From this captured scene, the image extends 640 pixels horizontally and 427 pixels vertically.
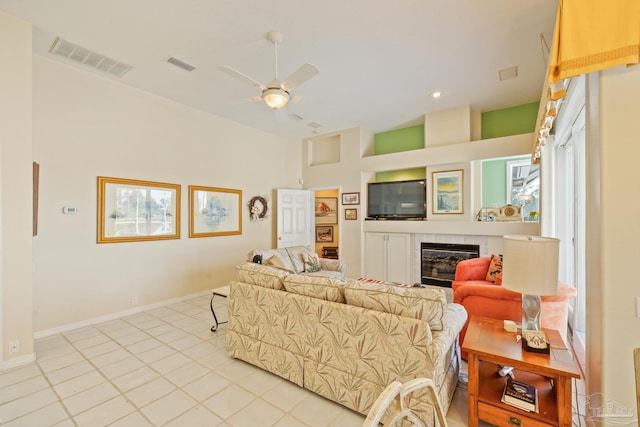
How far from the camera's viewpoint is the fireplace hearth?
4762 millimetres

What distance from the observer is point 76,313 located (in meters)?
3.47

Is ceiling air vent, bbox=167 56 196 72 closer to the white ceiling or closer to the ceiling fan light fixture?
the white ceiling

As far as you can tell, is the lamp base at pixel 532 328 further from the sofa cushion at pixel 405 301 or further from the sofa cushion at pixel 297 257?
the sofa cushion at pixel 297 257

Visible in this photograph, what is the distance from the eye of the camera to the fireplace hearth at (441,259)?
187 inches

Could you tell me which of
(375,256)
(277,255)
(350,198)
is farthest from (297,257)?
(350,198)

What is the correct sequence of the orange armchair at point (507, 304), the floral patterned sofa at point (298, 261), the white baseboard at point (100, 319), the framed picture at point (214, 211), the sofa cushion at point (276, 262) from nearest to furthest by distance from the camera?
the orange armchair at point (507, 304), the white baseboard at point (100, 319), the sofa cushion at point (276, 262), the floral patterned sofa at point (298, 261), the framed picture at point (214, 211)

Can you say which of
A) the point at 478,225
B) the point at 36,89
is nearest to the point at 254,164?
the point at 36,89

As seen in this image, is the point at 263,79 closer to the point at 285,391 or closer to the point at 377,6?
the point at 377,6

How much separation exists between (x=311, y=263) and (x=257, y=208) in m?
1.89

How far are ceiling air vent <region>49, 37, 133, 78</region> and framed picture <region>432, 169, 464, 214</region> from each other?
5.00m

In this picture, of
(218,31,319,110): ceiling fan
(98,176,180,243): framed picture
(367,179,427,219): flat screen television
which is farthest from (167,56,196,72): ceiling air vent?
(367,179,427,219): flat screen television

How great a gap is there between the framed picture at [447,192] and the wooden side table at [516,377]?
317cm

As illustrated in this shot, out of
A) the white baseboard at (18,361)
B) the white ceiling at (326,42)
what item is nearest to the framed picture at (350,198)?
the white ceiling at (326,42)

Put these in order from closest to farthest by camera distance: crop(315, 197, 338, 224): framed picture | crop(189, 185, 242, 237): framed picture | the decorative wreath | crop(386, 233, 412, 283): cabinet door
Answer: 1. crop(189, 185, 242, 237): framed picture
2. crop(386, 233, 412, 283): cabinet door
3. the decorative wreath
4. crop(315, 197, 338, 224): framed picture
